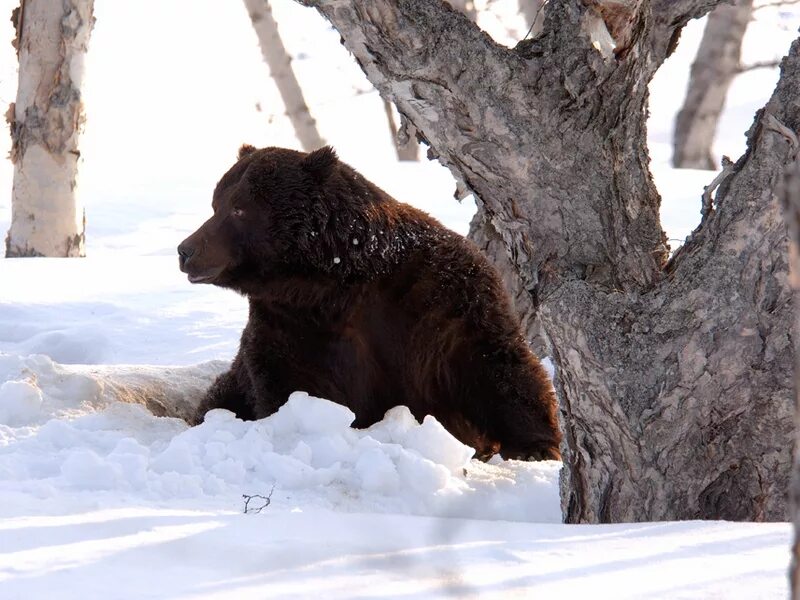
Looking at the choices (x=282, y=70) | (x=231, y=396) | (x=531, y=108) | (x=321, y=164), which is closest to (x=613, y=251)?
(x=531, y=108)

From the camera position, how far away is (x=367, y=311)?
4824 mm

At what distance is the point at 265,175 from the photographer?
4898 millimetres

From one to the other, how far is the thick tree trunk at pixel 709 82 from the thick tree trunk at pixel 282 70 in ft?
19.1

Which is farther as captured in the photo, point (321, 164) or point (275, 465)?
point (321, 164)

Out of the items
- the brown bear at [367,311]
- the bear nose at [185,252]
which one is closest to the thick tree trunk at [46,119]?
the brown bear at [367,311]

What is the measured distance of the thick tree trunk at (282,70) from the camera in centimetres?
1627

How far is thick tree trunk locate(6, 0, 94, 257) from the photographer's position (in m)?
8.87

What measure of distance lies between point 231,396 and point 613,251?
217 cm

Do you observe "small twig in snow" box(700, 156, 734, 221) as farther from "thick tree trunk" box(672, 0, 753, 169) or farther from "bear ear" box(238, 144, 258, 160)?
"thick tree trunk" box(672, 0, 753, 169)

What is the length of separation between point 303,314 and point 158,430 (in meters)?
0.79

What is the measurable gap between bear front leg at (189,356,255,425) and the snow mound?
0.77 metres

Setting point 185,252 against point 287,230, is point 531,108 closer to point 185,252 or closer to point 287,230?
point 287,230

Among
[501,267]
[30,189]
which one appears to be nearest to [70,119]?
[30,189]

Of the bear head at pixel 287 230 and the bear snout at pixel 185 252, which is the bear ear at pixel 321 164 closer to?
the bear head at pixel 287 230
